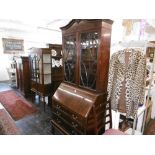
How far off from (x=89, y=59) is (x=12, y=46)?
629 centimetres

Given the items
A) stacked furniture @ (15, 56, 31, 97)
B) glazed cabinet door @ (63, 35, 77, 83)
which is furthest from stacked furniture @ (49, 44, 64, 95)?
glazed cabinet door @ (63, 35, 77, 83)

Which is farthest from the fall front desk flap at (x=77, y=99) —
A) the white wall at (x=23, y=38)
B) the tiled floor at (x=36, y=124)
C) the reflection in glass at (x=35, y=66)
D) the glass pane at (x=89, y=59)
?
the white wall at (x=23, y=38)

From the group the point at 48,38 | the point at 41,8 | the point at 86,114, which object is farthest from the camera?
the point at 48,38

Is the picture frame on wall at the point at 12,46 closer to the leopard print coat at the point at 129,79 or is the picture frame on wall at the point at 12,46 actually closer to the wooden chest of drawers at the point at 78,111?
the wooden chest of drawers at the point at 78,111

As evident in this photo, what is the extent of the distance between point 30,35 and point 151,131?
7.04m

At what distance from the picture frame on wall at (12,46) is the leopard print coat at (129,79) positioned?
6467mm

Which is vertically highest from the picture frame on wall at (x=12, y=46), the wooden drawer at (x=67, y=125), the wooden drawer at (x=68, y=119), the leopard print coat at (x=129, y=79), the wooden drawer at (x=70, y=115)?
the picture frame on wall at (x=12, y=46)

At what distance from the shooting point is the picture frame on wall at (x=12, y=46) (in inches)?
260

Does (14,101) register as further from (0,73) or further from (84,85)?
(0,73)

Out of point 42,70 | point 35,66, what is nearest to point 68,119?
point 42,70

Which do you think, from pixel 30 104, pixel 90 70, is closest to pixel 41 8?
pixel 90 70

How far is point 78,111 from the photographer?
6.01 ft

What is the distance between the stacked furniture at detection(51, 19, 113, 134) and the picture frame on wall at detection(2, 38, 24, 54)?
18.2ft
